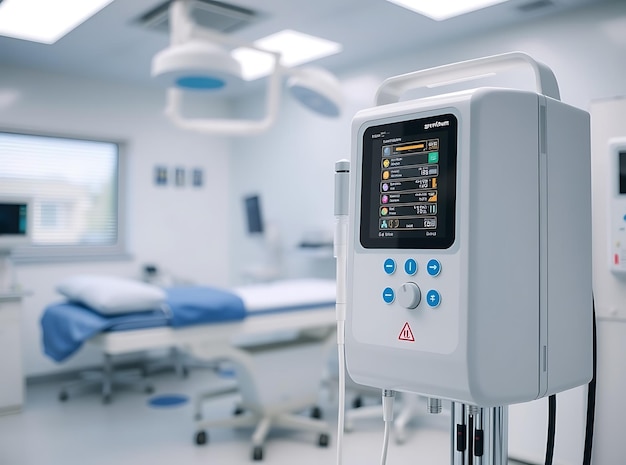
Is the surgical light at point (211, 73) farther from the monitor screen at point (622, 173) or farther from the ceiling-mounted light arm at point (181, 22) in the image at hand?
the monitor screen at point (622, 173)

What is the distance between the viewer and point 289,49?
13.7ft

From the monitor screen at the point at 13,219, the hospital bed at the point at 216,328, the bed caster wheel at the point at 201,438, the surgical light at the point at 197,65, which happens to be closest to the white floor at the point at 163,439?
the bed caster wheel at the point at 201,438

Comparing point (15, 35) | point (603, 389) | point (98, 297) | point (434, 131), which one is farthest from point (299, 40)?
point (434, 131)

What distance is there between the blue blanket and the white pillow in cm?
4

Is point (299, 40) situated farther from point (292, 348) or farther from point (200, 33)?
point (292, 348)

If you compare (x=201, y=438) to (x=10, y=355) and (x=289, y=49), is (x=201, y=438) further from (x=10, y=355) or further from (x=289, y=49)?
(x=289, y=49)

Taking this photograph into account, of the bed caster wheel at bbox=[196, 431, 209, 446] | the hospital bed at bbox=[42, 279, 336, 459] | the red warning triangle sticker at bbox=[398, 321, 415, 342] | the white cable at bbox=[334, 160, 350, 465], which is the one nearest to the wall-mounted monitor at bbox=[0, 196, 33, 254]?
the hospital bed at bbox=[42, 279, 336, 459]

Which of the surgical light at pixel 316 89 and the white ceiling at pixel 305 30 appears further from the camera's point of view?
the white ceiling at pixel 305 30

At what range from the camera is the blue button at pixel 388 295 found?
96cm

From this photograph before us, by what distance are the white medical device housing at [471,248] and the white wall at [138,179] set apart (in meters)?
4.09

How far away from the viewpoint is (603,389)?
1909 millimetres

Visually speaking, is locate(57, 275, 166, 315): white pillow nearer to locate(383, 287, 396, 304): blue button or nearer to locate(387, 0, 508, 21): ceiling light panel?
locate(387, 0, 508, 21): ceiling light panel

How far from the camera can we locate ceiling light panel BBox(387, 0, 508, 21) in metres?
3.23

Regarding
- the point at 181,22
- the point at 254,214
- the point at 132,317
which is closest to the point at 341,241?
the point at 132,317
